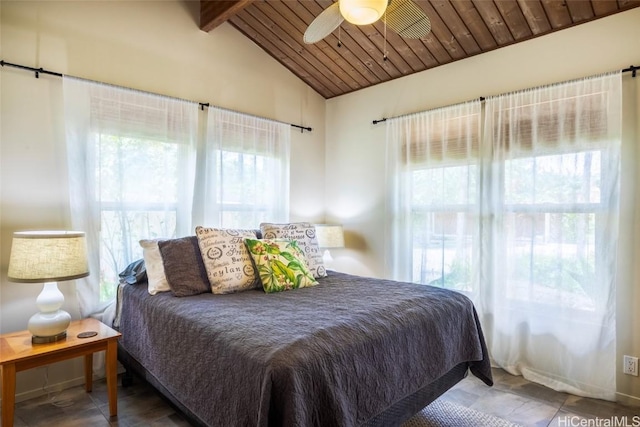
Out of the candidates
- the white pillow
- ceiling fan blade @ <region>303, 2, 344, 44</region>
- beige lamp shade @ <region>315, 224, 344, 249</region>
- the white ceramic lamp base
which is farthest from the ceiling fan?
the white ceramic lamp base

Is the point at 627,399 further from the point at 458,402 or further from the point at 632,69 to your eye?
the point at 632,69

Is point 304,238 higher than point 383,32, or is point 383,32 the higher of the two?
point 383,32

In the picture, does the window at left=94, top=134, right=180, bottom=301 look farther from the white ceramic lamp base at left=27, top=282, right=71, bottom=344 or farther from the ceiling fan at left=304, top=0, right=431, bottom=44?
the ceiling fan at left=304, top=0, right=431, bottom=44

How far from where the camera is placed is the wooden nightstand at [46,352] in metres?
1.79

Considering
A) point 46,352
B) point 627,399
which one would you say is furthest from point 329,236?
point 627,399

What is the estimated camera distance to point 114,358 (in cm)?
A: 211

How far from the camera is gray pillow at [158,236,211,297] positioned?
2.22 m

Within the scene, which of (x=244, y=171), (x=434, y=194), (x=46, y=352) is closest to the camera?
(x=46, y=352)

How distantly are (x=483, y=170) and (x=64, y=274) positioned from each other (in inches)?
117

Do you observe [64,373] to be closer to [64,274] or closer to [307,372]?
[64,274]

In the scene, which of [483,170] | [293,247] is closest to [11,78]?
[293,247]

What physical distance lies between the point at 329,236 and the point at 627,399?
8.26 ft

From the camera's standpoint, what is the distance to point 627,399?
2342 millimetres

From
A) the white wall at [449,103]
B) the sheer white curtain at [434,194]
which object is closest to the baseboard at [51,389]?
the white wall at [449,103]
